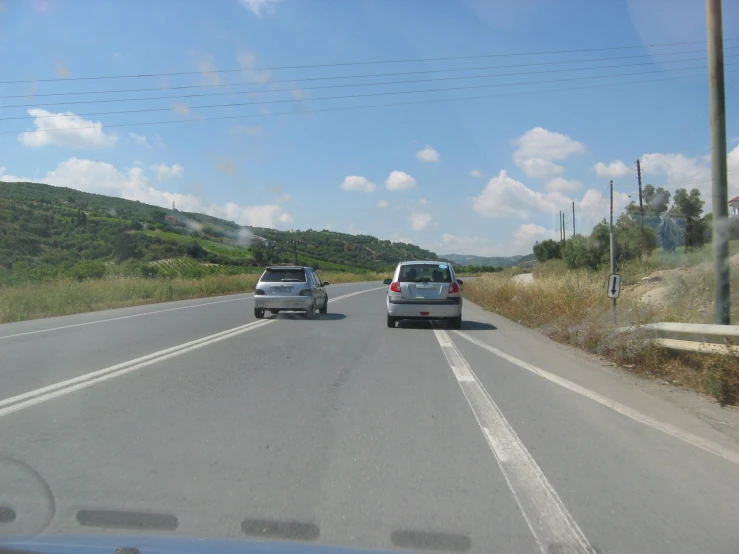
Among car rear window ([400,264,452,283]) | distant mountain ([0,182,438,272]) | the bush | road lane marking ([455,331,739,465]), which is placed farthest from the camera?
distant mountain ([0,182,438,272])

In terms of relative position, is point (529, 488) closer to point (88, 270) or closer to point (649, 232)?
point (88, 270)

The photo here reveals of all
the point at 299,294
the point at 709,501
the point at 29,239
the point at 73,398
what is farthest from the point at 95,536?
the point at 29,239

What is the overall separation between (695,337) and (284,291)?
493 inches

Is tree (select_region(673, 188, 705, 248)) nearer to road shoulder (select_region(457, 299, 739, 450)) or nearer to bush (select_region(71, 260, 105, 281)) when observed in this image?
road shoulder (select_region(457, 299, 739, 450))

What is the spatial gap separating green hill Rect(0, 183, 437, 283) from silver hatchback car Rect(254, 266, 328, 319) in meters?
16.3

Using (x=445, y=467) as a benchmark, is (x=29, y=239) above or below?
above

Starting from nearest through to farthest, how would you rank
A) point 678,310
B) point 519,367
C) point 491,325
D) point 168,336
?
point 519,367
point 678,310
point 168,336
point 491,325

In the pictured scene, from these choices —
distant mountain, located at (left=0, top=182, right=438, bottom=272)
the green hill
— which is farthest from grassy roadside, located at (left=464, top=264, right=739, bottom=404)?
distant mountain, located at (left=0, top=182, right=438, bottom=272)

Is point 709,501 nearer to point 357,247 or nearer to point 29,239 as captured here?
point 29,239

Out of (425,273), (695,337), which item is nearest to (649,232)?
(425,273)

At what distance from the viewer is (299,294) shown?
19.8m

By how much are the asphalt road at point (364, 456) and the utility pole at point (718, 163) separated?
244cm

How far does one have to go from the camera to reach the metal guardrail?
859cm

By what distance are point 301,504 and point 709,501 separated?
2.93 m
